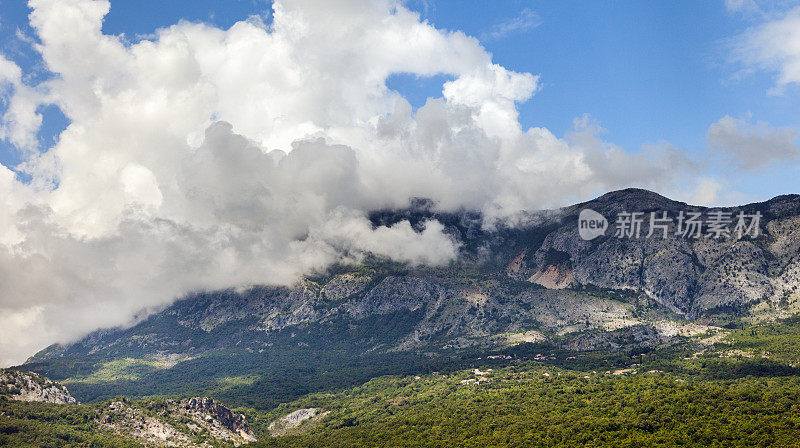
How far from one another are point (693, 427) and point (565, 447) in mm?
46232

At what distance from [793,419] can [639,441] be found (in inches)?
1990

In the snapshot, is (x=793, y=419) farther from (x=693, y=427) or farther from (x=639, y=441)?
(x=639, y=441)

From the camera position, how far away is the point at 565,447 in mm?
199000

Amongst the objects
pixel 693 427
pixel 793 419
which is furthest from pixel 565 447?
pixel 793 419

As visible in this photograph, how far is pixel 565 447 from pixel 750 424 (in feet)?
206

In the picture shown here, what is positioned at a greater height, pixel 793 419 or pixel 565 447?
→ pixel 793 419

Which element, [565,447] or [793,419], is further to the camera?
[565,447]

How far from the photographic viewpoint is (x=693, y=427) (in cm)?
19825

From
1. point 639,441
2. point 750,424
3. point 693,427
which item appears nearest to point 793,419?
point 750,424

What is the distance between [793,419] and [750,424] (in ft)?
42.8

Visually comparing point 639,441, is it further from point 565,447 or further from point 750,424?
point 750,424

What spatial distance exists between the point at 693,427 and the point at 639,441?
22.2 metres

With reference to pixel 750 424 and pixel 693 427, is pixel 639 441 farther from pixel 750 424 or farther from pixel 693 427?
pixel 750 424

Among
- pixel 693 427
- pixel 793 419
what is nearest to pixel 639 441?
pixel 693 427
